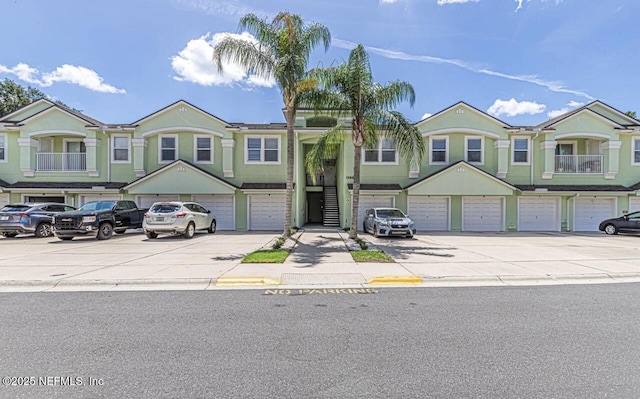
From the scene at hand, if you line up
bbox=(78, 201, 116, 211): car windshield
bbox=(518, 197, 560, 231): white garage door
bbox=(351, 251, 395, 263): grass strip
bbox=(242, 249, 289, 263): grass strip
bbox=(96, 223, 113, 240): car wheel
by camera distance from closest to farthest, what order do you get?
bbox=(242, 249, 289, 263): grass strip, bbox=(351, 251, 395, 263): grass strip, bbox=(96, 223, 113, 240): car wheel, bbox=(78, 201, 116, 211): car windshield, bbox=(518, 197, 560, 231): white garage door

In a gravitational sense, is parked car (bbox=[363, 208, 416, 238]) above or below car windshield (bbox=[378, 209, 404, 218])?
below

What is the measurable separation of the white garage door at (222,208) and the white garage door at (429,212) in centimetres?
1114

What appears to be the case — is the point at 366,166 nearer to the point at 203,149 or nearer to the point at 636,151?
the point at 203,149

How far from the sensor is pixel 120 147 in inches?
798

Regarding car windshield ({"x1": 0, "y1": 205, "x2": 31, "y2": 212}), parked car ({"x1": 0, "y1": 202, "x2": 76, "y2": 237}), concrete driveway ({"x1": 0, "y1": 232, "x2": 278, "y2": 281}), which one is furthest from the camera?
car windshield ({"x1": 0, "y1": 205, "x2": 31, "y2": 212})

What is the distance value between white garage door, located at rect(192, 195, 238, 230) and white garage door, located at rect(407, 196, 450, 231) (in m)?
11.1

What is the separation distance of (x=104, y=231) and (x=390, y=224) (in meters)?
13.6

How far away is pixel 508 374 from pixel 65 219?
55.1ft

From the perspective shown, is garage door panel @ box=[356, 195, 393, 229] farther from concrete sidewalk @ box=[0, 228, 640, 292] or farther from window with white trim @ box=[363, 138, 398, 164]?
concrete sidewalk @ box=[0, 228, 640, 292]

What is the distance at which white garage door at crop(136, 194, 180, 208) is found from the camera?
64.5 ft

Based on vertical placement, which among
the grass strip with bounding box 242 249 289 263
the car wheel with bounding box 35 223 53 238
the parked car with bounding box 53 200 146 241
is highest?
the parked car with bounding box 53 200 146 241

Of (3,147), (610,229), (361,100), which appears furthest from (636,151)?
(3,147)

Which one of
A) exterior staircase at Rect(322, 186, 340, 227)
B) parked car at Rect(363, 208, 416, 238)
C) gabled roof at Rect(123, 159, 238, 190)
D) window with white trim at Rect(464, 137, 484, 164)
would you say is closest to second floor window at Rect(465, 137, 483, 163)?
window with white trim at Rect(464, 137, 484, 164)

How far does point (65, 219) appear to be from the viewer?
45.3 ft
